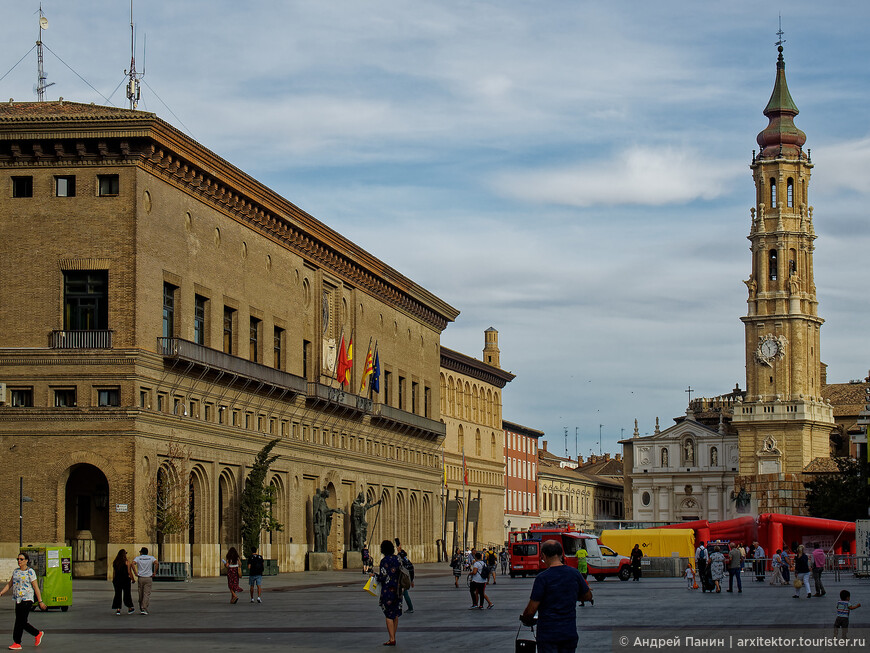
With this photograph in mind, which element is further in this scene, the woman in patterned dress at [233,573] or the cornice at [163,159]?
the cornice at [163,159]

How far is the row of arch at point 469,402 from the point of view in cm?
11625

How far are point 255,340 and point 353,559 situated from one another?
15.9m

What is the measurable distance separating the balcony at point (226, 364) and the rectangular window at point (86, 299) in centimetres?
246

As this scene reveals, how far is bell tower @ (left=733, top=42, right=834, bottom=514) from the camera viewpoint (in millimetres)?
141125

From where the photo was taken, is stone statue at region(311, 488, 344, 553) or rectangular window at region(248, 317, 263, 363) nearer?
rectangular window at region(248, 317, 263, 363)

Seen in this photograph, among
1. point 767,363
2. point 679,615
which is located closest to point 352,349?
point 679,615

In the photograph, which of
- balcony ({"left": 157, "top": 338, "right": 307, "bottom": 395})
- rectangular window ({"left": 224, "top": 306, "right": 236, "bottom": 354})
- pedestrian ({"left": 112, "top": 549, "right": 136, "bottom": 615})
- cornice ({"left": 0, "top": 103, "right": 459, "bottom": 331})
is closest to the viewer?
pedestrian ({"left": 112, "top": 549, "right": 136, "bottom": 615})

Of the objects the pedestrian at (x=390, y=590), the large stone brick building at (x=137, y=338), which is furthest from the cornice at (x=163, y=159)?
the pedestrian at (x=390, y=590)

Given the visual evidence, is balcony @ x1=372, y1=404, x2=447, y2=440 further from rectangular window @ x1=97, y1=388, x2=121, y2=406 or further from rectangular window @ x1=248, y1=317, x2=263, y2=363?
rectangular window @ x1=97, y1=388, x2=121, y2=406

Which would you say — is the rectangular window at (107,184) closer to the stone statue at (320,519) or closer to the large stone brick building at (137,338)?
the large stone brick building at (137,338)

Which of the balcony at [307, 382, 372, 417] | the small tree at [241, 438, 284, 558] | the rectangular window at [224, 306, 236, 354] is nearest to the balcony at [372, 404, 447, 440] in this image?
the balcony at [307, 382, 372, 417]

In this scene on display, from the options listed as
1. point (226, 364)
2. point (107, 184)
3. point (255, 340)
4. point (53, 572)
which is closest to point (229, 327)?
point (255, 340)

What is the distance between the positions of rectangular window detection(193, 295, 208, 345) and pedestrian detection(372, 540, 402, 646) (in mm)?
34128

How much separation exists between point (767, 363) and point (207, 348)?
9598cm
